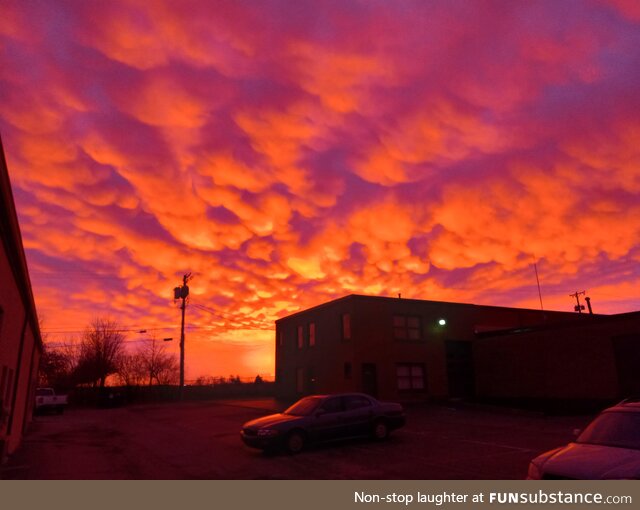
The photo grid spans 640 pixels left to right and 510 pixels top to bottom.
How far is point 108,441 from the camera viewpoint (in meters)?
17.5

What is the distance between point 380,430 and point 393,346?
50.7ft

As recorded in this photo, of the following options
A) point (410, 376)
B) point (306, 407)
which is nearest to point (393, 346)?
point (410, 376)

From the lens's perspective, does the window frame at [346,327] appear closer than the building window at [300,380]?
Yes

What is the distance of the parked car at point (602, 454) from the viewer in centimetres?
588

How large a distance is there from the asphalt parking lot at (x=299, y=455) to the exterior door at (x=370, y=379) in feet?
24.5

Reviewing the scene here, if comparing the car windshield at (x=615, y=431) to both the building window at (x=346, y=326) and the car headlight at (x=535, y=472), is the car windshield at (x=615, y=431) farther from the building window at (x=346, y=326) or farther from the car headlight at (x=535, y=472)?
the building window at (x=346, y=326)

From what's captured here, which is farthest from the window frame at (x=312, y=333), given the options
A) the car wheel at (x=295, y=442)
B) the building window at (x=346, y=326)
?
the car wheel at (x=295, y=442)

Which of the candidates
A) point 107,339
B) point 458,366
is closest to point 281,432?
point 458,366

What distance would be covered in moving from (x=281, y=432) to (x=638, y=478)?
9198 mm

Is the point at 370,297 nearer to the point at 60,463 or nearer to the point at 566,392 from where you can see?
the point at 566,392

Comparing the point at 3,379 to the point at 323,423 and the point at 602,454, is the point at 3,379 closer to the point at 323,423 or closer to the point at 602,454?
the point at 323,423

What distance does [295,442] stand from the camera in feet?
43.3

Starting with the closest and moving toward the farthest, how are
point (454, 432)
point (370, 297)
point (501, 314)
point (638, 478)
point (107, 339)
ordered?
1. point (638, 478)
2. point (454, 432)
3. point (370, 297)
4. point (501, 314)
5. point (107, 339)
